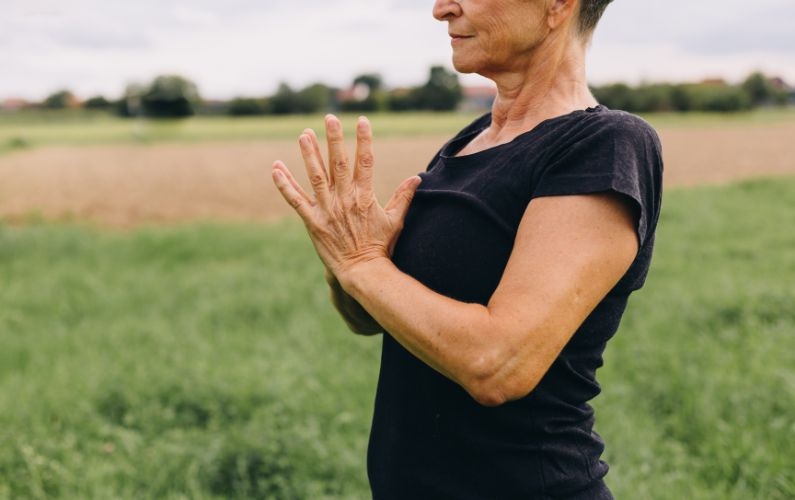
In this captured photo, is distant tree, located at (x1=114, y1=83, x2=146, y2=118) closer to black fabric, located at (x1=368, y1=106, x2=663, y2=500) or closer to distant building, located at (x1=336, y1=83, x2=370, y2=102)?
distant building, located at (x1=336, y1=83, x2=370, y2=102)

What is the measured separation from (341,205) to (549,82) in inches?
17.0

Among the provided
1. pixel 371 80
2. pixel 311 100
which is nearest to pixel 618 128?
pixel 311 100

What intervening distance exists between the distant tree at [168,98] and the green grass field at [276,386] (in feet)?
210

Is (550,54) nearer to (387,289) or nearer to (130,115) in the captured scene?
(387,289)

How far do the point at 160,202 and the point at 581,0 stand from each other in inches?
664

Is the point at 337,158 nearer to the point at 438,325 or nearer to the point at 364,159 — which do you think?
the point at 364,159

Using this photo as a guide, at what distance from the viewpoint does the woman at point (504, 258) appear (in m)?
1.06

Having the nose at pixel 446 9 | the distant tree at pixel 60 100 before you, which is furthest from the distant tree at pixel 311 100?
the nose at pixel 446 9

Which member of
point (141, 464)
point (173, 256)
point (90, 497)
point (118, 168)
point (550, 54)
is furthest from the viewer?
point (118, 168)

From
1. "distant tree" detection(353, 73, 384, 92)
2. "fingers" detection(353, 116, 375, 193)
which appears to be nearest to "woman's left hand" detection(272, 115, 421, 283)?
"fingers" detection(353, 116, 375, 193)

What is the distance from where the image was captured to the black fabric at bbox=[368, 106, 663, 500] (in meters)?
1.10

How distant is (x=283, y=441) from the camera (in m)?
3.36

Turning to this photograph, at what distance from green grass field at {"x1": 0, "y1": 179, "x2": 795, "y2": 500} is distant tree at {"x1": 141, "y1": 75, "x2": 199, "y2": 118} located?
210 ft

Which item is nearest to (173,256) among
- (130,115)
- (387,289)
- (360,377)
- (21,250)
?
(21,250)
